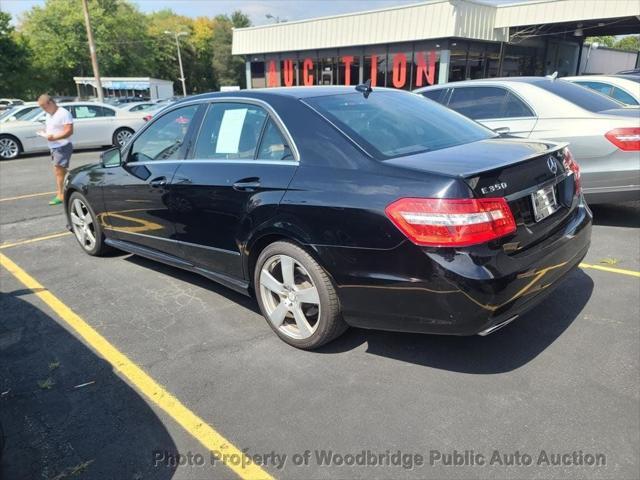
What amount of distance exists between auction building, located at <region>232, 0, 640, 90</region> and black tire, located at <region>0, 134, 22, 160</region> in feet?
59.2

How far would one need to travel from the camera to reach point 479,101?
21.1 feet

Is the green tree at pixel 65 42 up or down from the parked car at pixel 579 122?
up

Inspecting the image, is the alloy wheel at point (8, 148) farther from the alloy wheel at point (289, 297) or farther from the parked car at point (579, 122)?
the alloy wheel at point (289, 297)

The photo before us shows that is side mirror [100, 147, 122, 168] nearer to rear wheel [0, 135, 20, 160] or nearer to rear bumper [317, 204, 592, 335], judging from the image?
rear bumper [317, 204, 592, 335]

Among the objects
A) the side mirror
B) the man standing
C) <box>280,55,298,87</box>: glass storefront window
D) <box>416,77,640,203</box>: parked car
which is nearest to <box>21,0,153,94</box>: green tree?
<box>280,55,298,87</box>: glass storefront window

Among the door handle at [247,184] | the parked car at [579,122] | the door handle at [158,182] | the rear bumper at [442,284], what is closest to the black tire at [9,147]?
the door handle at [158,182]

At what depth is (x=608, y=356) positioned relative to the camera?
315cm

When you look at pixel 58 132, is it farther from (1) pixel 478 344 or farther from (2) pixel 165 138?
(1) pixel 478 344

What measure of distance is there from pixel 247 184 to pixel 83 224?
289 centimetres

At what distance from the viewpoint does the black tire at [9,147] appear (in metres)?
13.8

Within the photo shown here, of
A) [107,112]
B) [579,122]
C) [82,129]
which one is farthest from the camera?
[107,112]

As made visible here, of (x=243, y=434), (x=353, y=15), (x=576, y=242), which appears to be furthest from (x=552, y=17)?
(x=243, y=434)

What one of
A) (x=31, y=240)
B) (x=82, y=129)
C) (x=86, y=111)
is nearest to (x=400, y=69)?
(x=86, y=111)

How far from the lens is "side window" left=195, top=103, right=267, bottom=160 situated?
353cm
